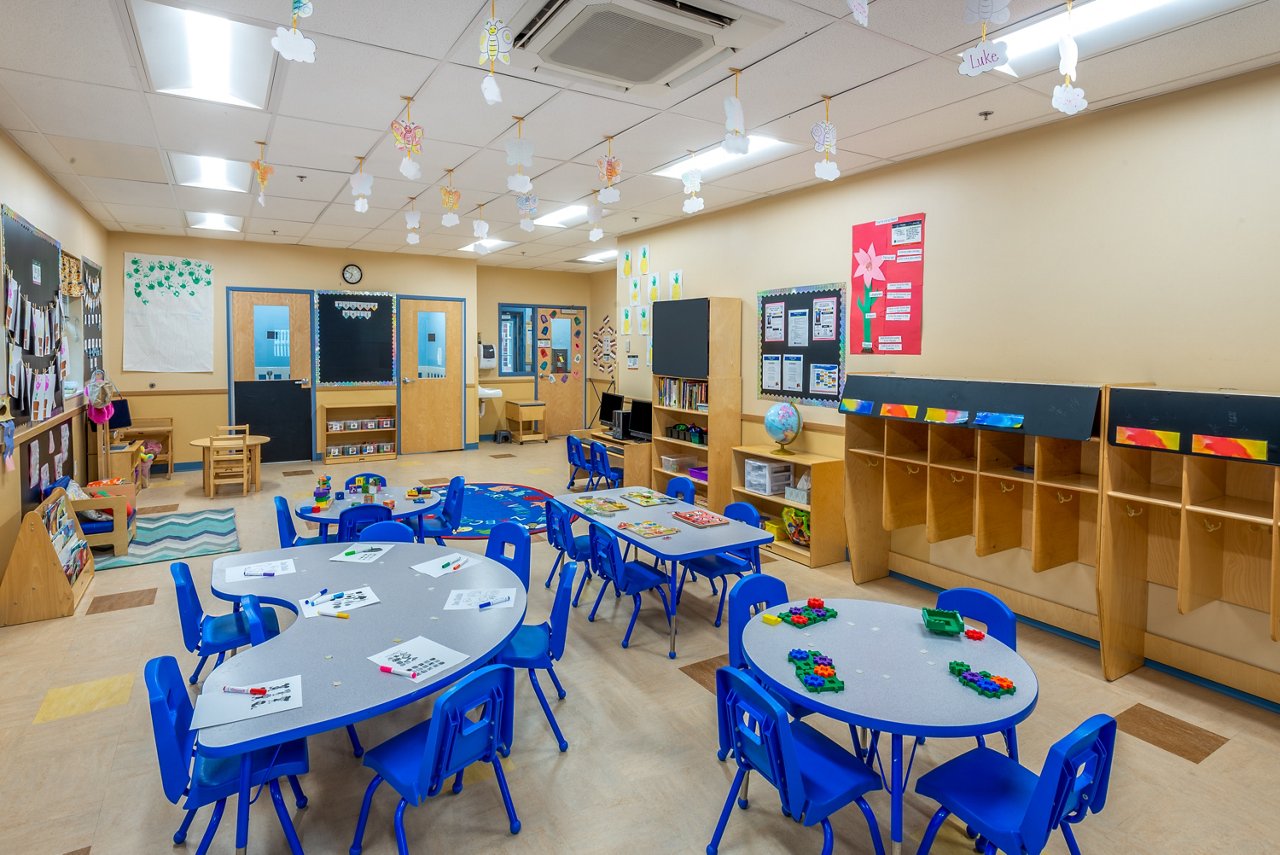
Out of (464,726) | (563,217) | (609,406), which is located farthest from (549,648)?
(609,406)

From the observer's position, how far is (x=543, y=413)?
12070mm

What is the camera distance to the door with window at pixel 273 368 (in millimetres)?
9516

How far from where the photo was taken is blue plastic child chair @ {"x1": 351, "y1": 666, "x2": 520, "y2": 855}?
2.13 meters

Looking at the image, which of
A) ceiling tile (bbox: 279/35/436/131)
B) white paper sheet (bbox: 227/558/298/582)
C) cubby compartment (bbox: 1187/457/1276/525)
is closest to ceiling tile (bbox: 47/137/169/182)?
ceiling tile (bbox: 279/35/436/131)

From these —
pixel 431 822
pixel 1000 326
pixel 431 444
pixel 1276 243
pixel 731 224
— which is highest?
pixel 731 224

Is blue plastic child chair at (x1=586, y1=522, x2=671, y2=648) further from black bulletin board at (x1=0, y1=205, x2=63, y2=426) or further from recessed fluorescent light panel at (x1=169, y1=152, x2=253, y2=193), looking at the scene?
recessed fluorescent light panel at (x1=169, y1=152, x2=253, y2=193)

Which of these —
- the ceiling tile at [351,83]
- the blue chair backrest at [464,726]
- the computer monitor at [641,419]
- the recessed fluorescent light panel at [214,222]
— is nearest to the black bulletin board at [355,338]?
the recessed fluorescent light panel at [214,222]

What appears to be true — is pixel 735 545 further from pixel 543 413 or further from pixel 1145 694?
pixel 543 413

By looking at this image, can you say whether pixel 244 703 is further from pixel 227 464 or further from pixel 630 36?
pixel 227 464

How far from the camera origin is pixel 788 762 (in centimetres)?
206

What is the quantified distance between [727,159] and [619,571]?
314cm

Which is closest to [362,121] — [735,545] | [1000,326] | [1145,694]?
[735,545]

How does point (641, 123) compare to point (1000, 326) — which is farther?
point (1000, 326)

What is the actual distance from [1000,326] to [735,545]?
7.84 feet
